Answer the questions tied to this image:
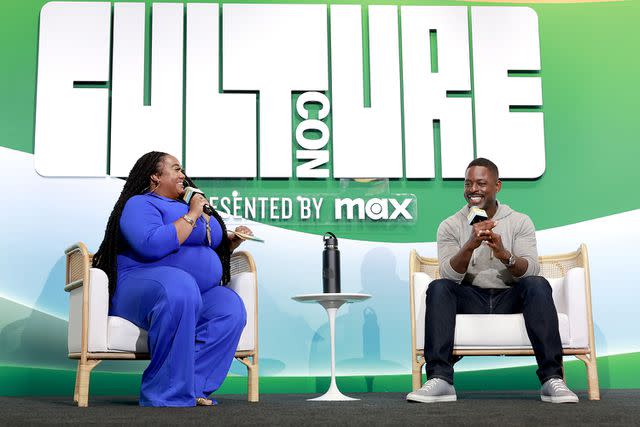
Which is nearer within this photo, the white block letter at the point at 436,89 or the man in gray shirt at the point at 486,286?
the man in gray shirt at the point at 486,286

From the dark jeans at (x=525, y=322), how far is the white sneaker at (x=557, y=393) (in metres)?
0.03

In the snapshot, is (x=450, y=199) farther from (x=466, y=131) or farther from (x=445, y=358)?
(x=445, y=358)

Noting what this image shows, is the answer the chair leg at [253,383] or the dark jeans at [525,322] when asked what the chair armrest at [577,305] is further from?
the chair leg at [253,383]

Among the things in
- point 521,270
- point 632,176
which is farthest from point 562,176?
point 521,270

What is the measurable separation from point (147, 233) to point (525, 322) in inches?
64.5

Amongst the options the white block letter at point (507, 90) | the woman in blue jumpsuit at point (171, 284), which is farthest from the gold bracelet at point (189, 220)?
the white block letter at point (507, 90)

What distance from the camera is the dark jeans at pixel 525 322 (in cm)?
331

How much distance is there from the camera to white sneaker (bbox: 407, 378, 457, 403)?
3262 mm

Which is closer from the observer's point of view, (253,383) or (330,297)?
(253,383)

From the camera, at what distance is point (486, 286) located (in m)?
3.68

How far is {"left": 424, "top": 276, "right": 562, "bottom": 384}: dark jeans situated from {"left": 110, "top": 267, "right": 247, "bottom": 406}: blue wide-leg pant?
82 centimetres

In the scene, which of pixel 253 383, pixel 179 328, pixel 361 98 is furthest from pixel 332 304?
pixel 361 98

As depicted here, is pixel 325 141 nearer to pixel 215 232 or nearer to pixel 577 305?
pixel 215 232

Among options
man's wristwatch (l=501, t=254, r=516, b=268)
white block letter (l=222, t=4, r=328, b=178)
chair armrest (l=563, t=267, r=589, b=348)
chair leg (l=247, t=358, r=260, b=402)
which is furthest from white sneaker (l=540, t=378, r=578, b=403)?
white block letter (l=222, t=4, r=328, b=178)
